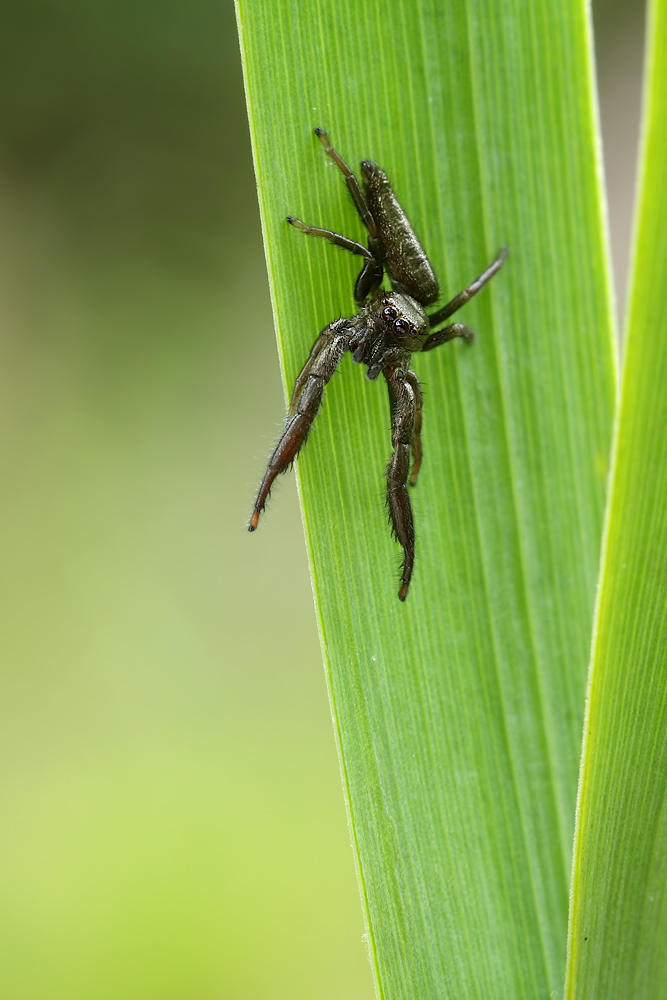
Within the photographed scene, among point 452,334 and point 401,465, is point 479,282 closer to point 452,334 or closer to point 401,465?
point 452,334

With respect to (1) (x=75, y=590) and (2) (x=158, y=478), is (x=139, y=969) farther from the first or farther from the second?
(2) (x=158, y=478)

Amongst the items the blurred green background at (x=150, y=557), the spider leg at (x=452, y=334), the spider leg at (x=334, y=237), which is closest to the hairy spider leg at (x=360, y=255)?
the spider leg at (x=334, y=237)

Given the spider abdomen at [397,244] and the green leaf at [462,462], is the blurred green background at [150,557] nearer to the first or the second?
the spider abdomen at [397,244]

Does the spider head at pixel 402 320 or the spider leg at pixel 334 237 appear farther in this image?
the spider head at pixel 402 320

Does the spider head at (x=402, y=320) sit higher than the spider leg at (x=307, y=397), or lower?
higher

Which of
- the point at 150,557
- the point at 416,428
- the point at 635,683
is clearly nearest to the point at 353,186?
the point at 416,428

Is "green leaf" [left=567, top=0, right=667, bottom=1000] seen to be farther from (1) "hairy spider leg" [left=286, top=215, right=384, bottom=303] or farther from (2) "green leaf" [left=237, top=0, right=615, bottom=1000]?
(1) "hairy spider leg" [left=286, top=215, right=384, bottom=303]
